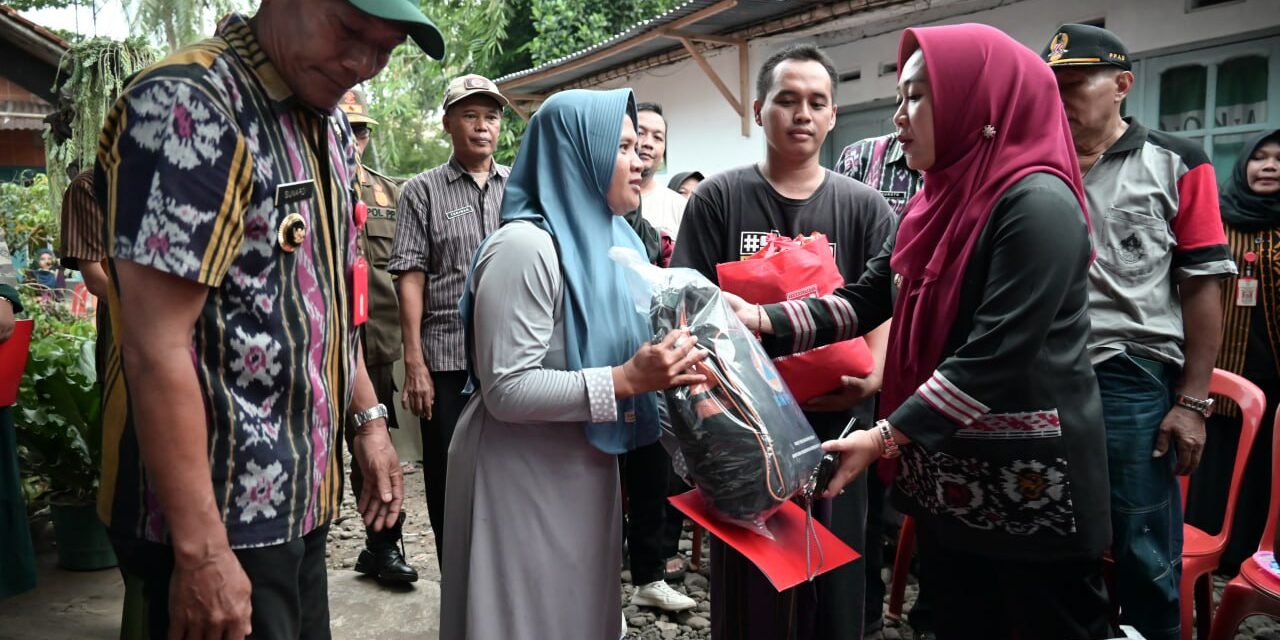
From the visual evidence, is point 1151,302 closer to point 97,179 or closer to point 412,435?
point 97,179

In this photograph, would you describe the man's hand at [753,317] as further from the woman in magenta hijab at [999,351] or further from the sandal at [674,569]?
the sandal at [674,569]

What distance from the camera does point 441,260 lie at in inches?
136

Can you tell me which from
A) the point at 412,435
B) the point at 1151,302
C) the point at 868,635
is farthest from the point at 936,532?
the point at 412,435

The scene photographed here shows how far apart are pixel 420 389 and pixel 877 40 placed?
5448 mm

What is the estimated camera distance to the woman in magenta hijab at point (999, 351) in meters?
1.66

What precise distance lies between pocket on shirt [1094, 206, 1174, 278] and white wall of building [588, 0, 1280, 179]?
10.3ft

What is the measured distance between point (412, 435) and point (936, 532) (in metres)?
4.58

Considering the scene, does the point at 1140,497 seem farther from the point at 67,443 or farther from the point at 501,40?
the point at 501,40

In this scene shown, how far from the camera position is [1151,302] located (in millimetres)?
2424

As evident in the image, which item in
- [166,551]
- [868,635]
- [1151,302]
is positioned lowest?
[868,635]

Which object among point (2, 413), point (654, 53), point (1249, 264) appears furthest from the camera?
point (654, 53)

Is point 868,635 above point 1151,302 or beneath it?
beneath

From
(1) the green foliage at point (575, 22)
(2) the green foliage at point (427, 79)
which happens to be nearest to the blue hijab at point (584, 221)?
(2) the green foliage at point (427, 79)

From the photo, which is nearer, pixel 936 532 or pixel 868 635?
pixel 936 532
